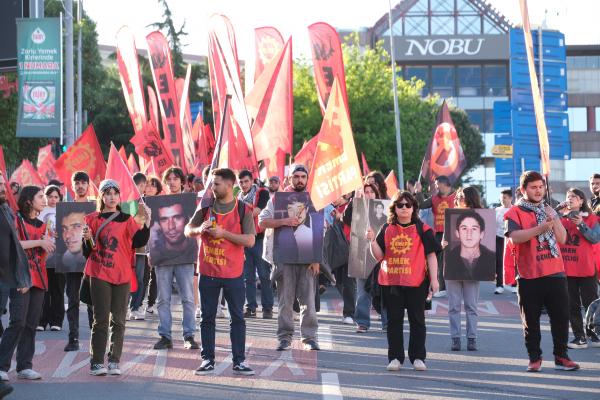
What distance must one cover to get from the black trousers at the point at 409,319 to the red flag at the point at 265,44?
1212 centimetres

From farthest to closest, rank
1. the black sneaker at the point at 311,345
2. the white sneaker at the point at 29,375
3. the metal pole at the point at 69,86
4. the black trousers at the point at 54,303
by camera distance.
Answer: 1. the metal pole at the point at 69,86
2. the black trousers at the point at 54,303
3. the black sneaker at the point at 311,345
4. the white sneaker at the point at 29,375

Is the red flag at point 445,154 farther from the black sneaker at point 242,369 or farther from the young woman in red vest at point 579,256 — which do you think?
the black sneaker at point 242,369

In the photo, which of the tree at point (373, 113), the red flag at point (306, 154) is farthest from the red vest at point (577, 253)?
the tree at point (373, 113)

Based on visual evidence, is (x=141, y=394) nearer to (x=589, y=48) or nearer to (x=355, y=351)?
(x=355, y=351)

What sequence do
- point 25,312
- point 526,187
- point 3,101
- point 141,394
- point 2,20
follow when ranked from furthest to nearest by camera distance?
point 3,101 → point 2,20 → point 526,187 → point 25,312 → point 141,394

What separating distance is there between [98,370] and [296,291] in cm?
264

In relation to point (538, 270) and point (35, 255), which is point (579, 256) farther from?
point (35, 255)

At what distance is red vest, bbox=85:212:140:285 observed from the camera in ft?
35.0

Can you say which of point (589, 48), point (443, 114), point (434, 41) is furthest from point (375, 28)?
point (443, 114)

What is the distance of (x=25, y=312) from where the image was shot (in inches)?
403

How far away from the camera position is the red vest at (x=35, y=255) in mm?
10555

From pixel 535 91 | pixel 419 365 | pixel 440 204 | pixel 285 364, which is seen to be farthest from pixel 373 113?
pixel 419 365

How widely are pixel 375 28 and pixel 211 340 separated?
259 feet

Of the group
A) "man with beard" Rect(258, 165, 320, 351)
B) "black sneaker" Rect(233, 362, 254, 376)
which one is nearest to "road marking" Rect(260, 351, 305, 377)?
"black sneaker" Rect(233, 362, 254, 376)
